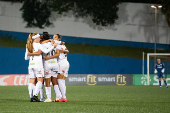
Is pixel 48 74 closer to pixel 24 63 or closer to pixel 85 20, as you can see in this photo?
pixel 24 63

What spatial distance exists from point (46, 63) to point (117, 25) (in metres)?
38.1

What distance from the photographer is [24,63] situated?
138 feet

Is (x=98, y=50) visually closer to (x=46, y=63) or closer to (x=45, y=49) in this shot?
(x=46, y=63)

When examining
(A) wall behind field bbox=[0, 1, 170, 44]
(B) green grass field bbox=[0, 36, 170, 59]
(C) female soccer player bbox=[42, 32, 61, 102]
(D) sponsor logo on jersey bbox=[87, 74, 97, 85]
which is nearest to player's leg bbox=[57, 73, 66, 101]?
(C) female soccer player bbox=[42, 32, 61, 102]

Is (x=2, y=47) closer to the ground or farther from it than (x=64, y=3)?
closer to the ground

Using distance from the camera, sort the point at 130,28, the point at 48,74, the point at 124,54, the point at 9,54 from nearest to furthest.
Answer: the point at 48,74 < the point at 9,54 < the point at 124,54 < the point at 130,28

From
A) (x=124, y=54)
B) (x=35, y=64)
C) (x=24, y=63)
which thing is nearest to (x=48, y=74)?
(x=35, y=64)

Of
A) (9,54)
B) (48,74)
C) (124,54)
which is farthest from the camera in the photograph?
(124,54)

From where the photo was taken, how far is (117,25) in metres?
48.2

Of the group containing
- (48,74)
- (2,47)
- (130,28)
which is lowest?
(48,74)

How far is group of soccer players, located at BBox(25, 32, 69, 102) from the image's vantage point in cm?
1070

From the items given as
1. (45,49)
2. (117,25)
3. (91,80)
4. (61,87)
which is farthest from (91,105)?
(117,25)

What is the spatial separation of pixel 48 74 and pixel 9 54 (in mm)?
32113

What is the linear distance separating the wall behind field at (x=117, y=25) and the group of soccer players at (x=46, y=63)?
1389 inches
